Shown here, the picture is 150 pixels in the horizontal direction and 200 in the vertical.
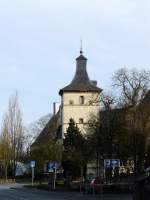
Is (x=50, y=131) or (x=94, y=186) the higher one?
(x=50, y=131)

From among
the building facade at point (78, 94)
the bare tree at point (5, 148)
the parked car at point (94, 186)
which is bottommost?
the parked car at point (94, 186)

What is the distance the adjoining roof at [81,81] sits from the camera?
13662 cm

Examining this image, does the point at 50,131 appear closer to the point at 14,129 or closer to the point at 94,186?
the point at 14,129

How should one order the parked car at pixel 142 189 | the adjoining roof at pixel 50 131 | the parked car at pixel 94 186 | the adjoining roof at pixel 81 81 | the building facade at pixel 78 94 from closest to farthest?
the parked car at pixel 142 189 → the parked car at pixel 94 186 → the adjoining roof at pixel 50 131 → the adjoining roof at pixel 81 81 → the building facade at pixel 78 94

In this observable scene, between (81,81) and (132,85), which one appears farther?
(81,81)

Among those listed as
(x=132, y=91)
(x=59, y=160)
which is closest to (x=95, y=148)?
(x=132, y=91)

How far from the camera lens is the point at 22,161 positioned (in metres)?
129

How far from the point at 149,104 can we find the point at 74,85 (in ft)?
232

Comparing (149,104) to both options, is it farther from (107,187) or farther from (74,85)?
(74,85)

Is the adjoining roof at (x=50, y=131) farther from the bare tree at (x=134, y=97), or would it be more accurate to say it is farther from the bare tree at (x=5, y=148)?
the bare tree at (x=134, y=97)

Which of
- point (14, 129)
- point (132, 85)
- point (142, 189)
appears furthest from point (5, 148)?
point (142, 189)

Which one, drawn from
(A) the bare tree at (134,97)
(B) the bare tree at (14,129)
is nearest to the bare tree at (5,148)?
(B) the bare tree at (14,129)

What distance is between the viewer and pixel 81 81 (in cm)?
13775

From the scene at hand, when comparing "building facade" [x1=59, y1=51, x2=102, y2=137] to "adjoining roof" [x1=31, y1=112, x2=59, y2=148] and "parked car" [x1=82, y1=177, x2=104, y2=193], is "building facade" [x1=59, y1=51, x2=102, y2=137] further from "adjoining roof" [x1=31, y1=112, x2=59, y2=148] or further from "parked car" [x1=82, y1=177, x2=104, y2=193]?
"parked car" [x1=82, y1=177, x2=104, y2=193]
